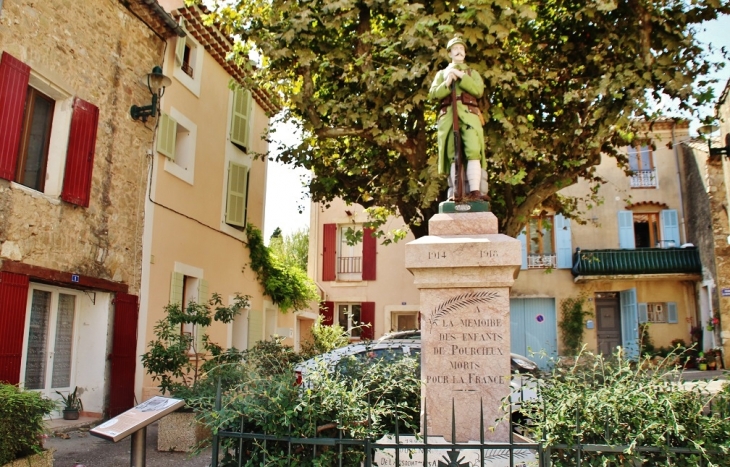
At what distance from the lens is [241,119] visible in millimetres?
14914

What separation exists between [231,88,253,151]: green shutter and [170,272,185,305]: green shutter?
13.1 feet

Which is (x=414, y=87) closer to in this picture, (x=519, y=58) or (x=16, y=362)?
(x=519, y=58)

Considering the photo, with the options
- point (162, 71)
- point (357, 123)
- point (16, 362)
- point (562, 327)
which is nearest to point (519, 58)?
point (357, 123)

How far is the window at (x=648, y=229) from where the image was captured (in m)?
20.9

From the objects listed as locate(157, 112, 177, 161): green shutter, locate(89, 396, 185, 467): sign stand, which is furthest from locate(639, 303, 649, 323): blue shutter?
locate(89, 396, 185, 467): sign stand

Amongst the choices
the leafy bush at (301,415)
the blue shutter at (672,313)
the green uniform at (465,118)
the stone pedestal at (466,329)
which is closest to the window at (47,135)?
the leafy bush at (301,415)

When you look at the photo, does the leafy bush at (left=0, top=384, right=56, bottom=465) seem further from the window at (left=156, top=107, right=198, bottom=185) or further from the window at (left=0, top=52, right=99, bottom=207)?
the window at (left=156, top=107, right=198, bottom=185)

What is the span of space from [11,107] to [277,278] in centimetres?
867

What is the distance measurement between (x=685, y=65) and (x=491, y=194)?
3783 millimetres

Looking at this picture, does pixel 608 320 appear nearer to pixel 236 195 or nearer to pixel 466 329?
pixel 236 195

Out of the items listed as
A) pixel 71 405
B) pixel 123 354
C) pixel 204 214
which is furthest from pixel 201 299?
pixel 71 405

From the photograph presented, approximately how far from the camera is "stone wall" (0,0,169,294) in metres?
8.09

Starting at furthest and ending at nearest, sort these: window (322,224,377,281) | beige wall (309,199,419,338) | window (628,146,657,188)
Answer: window (322,224,377,281), beige wall (309,199,419,338), window (628,146,657,188)

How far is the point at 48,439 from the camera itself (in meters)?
8.08
